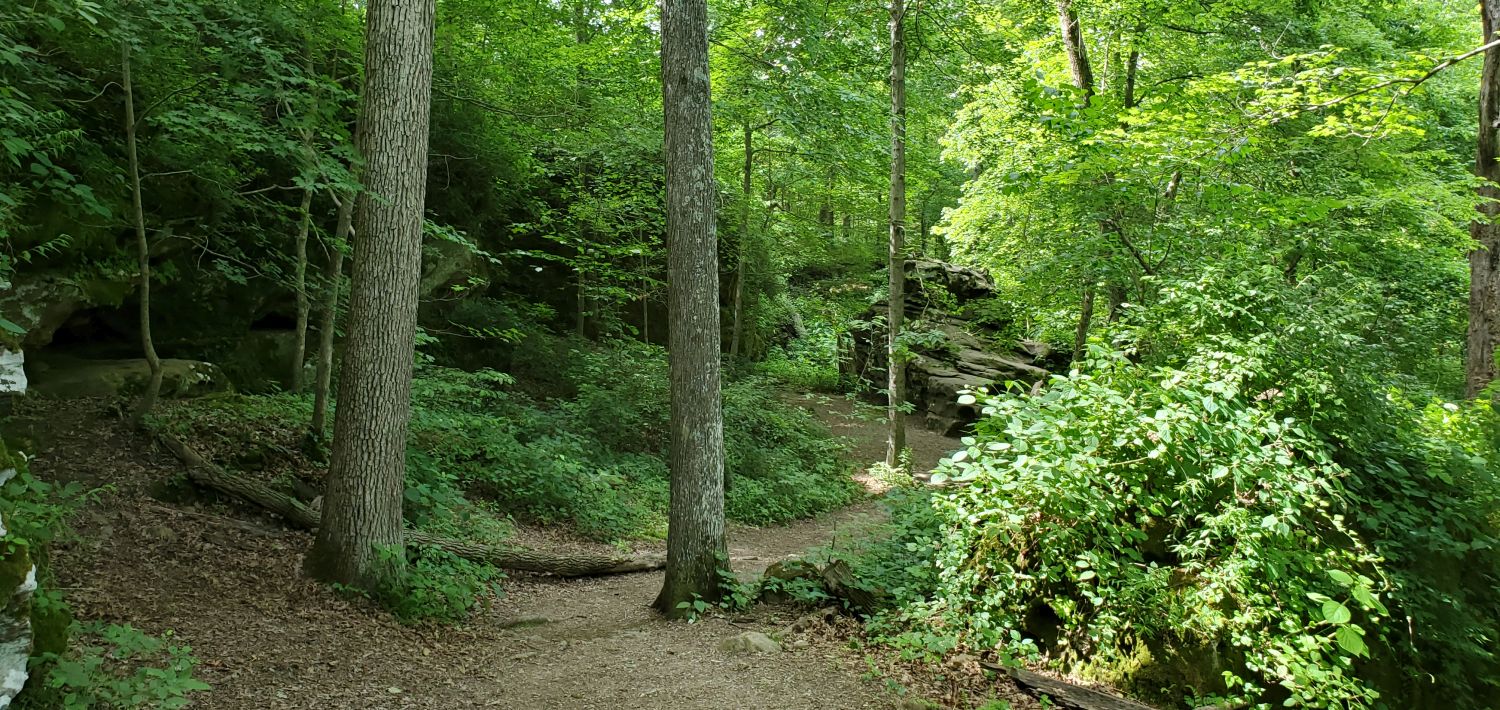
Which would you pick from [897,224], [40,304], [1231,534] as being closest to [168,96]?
[40,304]

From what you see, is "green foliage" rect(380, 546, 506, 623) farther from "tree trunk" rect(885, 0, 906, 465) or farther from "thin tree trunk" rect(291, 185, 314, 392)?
"tree trunk" rect(885, 0, 906, 465)

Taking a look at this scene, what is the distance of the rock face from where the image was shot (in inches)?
656

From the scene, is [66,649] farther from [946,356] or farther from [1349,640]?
[946,356]

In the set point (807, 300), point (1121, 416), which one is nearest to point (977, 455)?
point (1121, 416)

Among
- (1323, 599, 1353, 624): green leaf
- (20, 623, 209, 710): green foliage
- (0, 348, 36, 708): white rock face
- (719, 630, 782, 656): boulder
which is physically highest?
(0, 348, 36, 708): white rock face

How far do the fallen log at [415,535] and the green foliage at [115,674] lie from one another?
2338 mm

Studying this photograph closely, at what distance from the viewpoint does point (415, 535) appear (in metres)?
6.57

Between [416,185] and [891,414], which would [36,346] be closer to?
[416,185]

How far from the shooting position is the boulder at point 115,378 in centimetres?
706

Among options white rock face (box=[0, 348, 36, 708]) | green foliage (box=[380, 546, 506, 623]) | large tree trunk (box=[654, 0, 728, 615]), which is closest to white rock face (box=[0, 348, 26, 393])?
white rock face (box=[0, 348, 36, 708])

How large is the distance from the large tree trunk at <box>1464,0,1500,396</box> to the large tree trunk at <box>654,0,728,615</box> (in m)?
8.22

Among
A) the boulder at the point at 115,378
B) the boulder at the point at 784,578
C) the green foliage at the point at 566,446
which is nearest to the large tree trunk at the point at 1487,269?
the boulder at the point at 784,578

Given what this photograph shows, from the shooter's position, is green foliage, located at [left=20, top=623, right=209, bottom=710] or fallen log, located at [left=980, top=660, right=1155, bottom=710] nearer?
green foliage, located at [left=20, top=623, right=209, bottom=710]

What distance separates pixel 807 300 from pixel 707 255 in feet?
41.5
